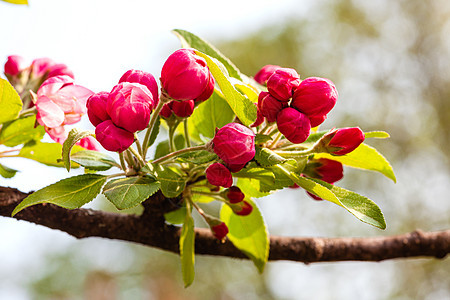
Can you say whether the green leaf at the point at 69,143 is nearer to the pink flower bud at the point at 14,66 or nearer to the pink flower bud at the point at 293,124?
the pink flower bud at the point at 293,124

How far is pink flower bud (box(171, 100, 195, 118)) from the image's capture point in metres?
0.64

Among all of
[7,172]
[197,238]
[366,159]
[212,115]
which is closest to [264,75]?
[212,115]

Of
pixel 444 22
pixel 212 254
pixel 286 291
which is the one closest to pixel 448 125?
pixel 444 22

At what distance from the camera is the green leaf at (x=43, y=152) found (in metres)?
0.77

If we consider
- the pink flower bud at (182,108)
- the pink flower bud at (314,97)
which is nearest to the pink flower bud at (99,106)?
the pink flower bud at (182,108)

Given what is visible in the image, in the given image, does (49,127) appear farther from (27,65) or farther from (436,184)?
(436,184)

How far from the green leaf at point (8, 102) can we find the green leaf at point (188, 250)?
0.29 meters

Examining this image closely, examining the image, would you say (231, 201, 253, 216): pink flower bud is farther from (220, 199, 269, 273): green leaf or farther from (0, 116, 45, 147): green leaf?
(0, 116, 45, 147): green leaf

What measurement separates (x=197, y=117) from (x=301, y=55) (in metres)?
7.50

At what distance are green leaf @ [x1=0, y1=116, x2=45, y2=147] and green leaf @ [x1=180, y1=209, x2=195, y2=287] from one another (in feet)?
0.89

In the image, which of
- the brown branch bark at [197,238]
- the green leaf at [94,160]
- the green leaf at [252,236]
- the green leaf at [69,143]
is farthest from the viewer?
the green leaf at [252,236]

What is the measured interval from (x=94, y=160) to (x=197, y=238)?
308mm

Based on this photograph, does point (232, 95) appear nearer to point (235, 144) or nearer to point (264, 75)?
point (235, 144)

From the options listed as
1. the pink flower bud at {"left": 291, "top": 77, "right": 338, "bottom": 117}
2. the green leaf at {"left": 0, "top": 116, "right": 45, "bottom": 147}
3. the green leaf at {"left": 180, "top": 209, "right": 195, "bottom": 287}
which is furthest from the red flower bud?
the green leaf at {"left": 0, "top": 116, "right": 45, "bottom": 147}
